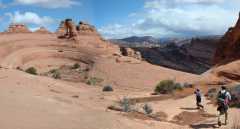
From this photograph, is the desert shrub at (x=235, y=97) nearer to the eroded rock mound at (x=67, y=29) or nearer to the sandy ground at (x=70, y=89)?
the sandy ground at (x=70, y=89)

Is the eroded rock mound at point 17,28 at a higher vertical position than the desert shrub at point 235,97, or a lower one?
higher

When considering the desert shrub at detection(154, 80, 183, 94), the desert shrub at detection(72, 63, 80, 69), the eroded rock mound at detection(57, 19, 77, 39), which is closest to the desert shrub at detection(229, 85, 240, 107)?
the desert shrub at detection(154, 80, 183, 94)

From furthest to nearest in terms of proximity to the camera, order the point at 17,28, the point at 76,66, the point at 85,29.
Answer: the point at 85,29
the point at 17,28
the point at 76,66

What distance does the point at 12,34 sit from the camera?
203 ft

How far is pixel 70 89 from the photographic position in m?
29.3

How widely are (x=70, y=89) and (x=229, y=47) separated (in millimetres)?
14945

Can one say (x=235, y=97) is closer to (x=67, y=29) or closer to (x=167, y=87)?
(x=167, y=87)

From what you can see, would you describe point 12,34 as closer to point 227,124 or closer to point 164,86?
point 164,86

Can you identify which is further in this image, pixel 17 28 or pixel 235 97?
pixel 17 28

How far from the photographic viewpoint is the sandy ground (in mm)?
11373

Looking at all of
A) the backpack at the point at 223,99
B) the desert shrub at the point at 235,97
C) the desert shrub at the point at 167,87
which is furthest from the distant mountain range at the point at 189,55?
the backpack at the point at 223,99

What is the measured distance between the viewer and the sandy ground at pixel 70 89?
11373 mm

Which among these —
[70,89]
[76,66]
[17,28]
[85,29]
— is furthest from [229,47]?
[17,28]

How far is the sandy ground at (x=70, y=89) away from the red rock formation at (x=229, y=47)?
2956mm
